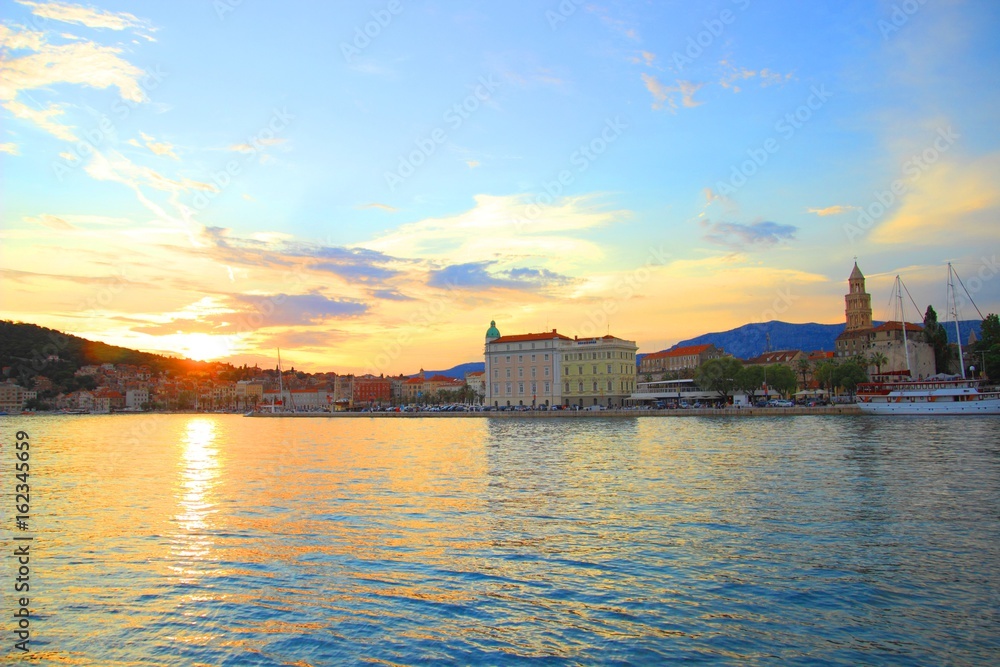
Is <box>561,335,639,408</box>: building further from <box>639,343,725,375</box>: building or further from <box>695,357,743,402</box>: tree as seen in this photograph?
<box>639,343,725,375</box>: building

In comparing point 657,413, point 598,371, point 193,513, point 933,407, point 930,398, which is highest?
point 598,371

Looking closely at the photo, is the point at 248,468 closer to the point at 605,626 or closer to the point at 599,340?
the point at 605,626

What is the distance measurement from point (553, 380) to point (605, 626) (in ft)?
309

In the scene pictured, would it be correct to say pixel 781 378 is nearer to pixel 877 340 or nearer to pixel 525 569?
pixel 877 340

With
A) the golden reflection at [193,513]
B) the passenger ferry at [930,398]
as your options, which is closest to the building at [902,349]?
the passenger ferry at [930,398]

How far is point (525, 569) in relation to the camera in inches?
462

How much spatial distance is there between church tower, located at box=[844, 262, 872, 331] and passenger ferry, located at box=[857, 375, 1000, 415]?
66.9 metres

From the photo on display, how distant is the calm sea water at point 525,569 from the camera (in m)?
8.50

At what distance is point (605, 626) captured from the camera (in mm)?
9000

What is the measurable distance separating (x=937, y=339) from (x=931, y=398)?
32.9 metres

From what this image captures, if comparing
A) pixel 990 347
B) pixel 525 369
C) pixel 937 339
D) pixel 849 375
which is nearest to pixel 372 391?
pixel 525 369

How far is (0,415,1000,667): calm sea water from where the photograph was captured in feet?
27.9

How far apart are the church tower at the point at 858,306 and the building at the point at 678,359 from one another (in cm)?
2599

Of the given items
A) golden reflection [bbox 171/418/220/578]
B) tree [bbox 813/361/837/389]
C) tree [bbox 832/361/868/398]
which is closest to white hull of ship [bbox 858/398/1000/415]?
tree [bbox 832/361/868/398]
